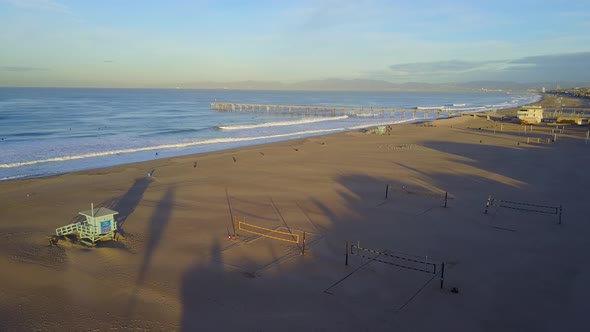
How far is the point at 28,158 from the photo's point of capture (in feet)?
99.7

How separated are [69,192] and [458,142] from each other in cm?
3216

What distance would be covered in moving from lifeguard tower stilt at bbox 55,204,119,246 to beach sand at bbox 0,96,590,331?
48cm

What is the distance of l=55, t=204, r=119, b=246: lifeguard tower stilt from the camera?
13.2 m

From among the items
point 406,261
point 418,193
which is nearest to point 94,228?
point 406,261

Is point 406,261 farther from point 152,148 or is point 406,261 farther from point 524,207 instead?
point 152,148

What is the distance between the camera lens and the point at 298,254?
1247 centimetres

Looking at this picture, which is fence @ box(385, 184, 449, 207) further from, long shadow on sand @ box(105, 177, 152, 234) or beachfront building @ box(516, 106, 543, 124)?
beachfront building @ box(516, 106, 543, 124)

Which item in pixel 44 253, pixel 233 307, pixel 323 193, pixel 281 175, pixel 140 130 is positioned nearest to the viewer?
pixel 233 307

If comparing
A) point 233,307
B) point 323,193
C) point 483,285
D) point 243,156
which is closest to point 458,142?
point 243,156

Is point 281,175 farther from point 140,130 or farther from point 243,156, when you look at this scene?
point 140,130

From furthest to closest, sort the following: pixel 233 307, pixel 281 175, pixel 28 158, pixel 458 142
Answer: pixel 458 142 < pixel 28 158 < pixel 281 175 < pixel 233 307

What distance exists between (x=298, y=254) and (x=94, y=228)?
21.4 ft

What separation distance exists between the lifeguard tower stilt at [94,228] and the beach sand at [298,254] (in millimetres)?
484

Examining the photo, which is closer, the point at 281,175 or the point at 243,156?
the point at 281,175
